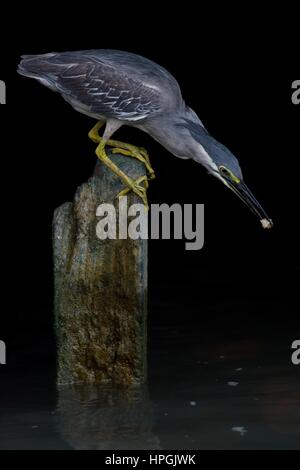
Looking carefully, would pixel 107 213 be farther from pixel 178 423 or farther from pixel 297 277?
pixel 297 277

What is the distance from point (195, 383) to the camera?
10766mm

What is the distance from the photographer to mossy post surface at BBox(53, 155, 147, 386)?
1061 centimetres

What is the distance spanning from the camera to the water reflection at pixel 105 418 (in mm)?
9508

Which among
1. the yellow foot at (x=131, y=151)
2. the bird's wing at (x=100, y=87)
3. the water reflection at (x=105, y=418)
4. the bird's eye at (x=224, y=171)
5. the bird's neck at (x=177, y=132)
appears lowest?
the water reflection at (x=105, y=418)

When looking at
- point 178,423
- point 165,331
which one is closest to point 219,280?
point 165,331

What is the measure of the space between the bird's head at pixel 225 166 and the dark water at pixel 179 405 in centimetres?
120

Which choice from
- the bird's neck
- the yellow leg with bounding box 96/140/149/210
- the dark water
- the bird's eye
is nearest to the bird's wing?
the bird's neck

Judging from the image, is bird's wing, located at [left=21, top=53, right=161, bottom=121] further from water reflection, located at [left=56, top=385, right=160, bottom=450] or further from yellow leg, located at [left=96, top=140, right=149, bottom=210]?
water reflection, located at [left=56, top=385, right=160, bottom=450]

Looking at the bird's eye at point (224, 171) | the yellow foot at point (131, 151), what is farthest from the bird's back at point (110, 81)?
the bird's eye at point (224, 171)

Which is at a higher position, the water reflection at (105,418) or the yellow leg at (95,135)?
the yellow leg at (95,135)

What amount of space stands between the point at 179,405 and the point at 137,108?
2.17m

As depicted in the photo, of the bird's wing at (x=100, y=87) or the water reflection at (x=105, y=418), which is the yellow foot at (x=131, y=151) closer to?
the bird's wing at (x=100, y=87)

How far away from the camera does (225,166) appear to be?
10.5 meters

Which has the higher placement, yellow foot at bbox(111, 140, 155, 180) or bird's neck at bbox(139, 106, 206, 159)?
bird's neck at bbox(139, 106, 206, 159)
